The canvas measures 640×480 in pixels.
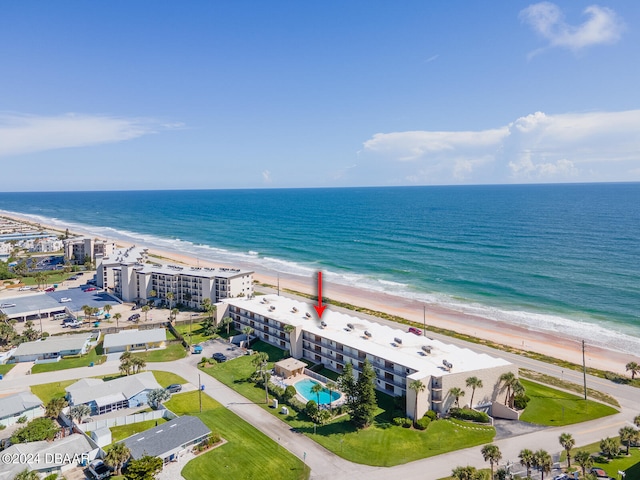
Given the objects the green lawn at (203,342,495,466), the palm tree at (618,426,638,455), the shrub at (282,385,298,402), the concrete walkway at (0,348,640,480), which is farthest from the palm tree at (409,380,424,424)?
the palm tree at (618,426,638,455)

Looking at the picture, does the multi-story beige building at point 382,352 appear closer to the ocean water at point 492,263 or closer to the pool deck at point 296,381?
the pool deck at point 296,381

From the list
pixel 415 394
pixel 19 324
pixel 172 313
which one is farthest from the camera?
pixel 172 313

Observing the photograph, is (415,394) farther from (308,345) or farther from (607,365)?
(607,365)

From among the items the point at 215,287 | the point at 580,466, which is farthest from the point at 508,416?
the point at 215,287

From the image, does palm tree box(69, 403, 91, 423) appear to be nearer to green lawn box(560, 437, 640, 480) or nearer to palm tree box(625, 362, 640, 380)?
green lawn box(560, 437, 640, 480)

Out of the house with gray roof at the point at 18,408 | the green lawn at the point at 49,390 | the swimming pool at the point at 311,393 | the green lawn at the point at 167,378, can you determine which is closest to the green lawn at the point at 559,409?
the swimming pool at the point at 311,393

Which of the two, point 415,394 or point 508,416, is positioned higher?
point 415,394
